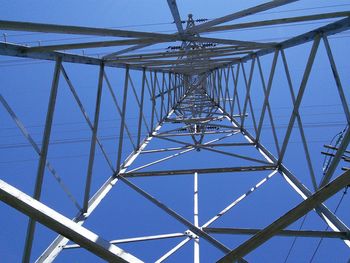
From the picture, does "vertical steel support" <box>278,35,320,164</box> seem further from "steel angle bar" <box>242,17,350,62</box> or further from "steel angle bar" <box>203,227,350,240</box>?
"steel angle bar" <box>203,227,350,240</box>

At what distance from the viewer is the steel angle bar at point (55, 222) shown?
108 inches

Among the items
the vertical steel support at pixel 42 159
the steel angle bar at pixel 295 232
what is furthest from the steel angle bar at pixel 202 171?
the vertical steel support at pixel 42 159

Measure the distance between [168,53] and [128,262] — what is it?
7.16 m

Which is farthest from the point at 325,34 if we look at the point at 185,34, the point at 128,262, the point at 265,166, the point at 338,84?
the point at 128,262

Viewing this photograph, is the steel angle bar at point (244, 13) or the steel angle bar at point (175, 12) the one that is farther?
the steel angle bar at point (175, 12)

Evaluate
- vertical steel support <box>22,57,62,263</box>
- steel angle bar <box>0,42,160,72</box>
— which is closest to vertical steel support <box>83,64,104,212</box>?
steel angle bar <box>0,42,160,72</box>

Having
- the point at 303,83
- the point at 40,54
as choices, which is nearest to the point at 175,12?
the point at 40,54

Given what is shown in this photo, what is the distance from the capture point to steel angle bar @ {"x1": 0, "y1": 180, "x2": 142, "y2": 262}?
274 centimetres

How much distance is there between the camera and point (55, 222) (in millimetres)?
2771

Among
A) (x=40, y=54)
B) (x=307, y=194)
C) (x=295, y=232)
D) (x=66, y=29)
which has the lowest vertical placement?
(x=295, y=232)

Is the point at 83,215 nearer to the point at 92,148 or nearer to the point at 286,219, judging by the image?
the point at 92,148

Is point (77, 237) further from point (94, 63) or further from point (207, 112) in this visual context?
point (207, 112)

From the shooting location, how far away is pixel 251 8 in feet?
19.3

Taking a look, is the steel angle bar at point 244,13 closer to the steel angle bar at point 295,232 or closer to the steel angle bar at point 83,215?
the steel angle bar at point 295,232
